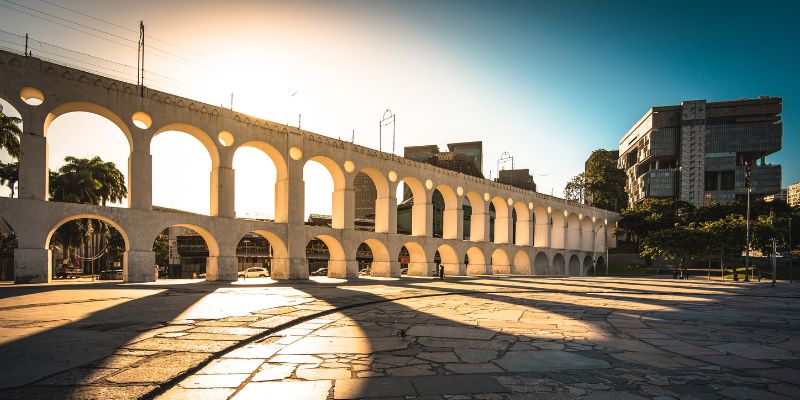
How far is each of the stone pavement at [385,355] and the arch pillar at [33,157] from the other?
1157 centimetres

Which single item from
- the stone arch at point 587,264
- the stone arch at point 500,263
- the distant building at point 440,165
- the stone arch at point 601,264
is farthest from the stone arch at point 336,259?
the stone arch at point 601,264

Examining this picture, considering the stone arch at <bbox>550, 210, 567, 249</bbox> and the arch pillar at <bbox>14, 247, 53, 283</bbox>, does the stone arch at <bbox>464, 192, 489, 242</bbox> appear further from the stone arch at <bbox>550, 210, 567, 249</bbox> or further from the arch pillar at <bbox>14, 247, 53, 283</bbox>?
the arch pillar at <bbox>14, 247, 53, 283</bbox>

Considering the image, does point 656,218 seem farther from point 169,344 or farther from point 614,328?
point 169,344

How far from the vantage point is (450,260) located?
132ft

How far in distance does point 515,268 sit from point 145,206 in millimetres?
35854

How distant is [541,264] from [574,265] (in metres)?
8.64

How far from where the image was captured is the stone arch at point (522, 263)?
49469 mm

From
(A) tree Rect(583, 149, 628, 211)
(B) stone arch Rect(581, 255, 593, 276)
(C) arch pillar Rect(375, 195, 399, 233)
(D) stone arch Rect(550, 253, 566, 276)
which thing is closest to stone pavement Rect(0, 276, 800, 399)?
(C) arch pillar Rect(375, 195, 399, 233)

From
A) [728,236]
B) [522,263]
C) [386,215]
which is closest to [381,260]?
[386,215]

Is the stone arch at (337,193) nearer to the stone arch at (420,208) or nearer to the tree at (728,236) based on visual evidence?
the stone arch at (420,208)

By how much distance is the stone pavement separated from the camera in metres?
4.55

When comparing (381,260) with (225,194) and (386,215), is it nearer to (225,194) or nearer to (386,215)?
(386,215)

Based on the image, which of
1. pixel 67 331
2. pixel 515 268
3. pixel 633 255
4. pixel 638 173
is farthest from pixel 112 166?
pixel 638 173

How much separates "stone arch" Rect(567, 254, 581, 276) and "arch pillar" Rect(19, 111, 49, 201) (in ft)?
179
